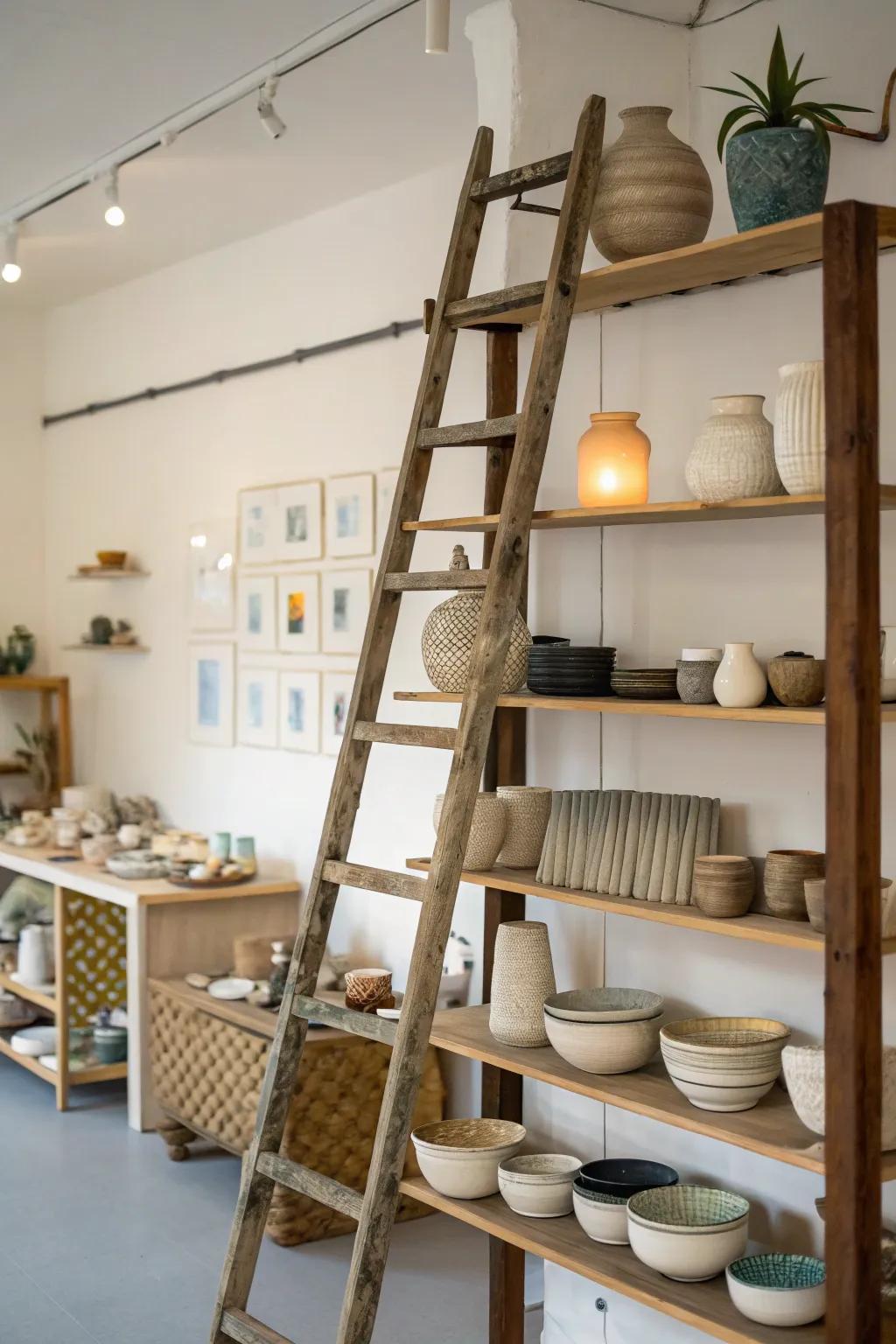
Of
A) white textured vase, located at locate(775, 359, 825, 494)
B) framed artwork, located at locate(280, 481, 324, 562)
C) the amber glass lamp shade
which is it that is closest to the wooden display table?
framed artwork, located at locate(280, 481, 324, 562)

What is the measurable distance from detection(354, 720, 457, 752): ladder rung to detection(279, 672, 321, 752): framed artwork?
2.19 meters

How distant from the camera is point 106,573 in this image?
621 centimetres

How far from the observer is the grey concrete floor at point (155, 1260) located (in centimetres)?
350

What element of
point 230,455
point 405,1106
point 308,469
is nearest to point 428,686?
point 308,469

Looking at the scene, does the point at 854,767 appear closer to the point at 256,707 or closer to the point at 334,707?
the point at 334,707

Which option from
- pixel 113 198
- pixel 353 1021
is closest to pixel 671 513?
pixel 353 1021

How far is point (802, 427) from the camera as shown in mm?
2438

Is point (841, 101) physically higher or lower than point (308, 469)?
higher

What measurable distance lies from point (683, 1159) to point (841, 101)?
2.09m

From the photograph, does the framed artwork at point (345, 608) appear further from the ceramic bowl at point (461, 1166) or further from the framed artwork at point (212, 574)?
the ceramic bowl at point (461, 1166)

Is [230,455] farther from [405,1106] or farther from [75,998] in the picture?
[405,1106]

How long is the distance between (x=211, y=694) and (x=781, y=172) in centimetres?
371

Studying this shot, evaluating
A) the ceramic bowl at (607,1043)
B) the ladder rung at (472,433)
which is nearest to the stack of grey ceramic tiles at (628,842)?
the ceramic bowl at (607,1043)

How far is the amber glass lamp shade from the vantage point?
2.89m
